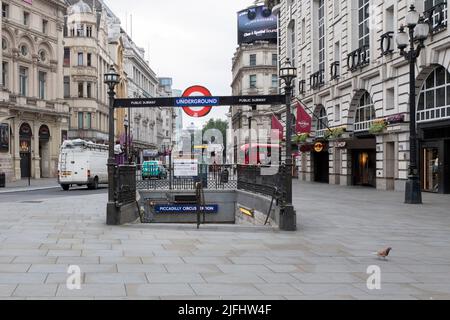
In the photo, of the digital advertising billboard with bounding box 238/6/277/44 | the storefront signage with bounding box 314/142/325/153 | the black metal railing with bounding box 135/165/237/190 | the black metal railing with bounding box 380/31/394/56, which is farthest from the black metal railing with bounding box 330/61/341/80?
the digital advertising billboard with bounding box 238/6/277/44

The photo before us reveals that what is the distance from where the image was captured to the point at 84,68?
64250 millimetres

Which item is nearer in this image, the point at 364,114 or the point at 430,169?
the point at 430,169

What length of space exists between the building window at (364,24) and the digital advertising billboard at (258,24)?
3441cm

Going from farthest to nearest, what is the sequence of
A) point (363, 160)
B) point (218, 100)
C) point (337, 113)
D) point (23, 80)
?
1. point (23, 80)
2. point (337, 113)
3. point (363, 160)
4. point (218, 100)

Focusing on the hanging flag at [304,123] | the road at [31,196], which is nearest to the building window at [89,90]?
the road at [31,196]

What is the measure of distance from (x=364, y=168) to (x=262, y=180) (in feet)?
58.7

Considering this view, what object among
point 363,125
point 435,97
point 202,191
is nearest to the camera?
point 202,191

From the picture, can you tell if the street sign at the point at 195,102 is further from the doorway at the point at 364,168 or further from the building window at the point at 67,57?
the building window at the point at 67,57

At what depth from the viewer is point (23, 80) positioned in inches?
1956

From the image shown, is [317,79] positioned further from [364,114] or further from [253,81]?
[253,81]

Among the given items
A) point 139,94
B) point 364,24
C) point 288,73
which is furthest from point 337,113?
point 139,94

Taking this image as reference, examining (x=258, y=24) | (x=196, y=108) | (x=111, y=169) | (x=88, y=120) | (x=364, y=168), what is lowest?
(x=364, y=168)
